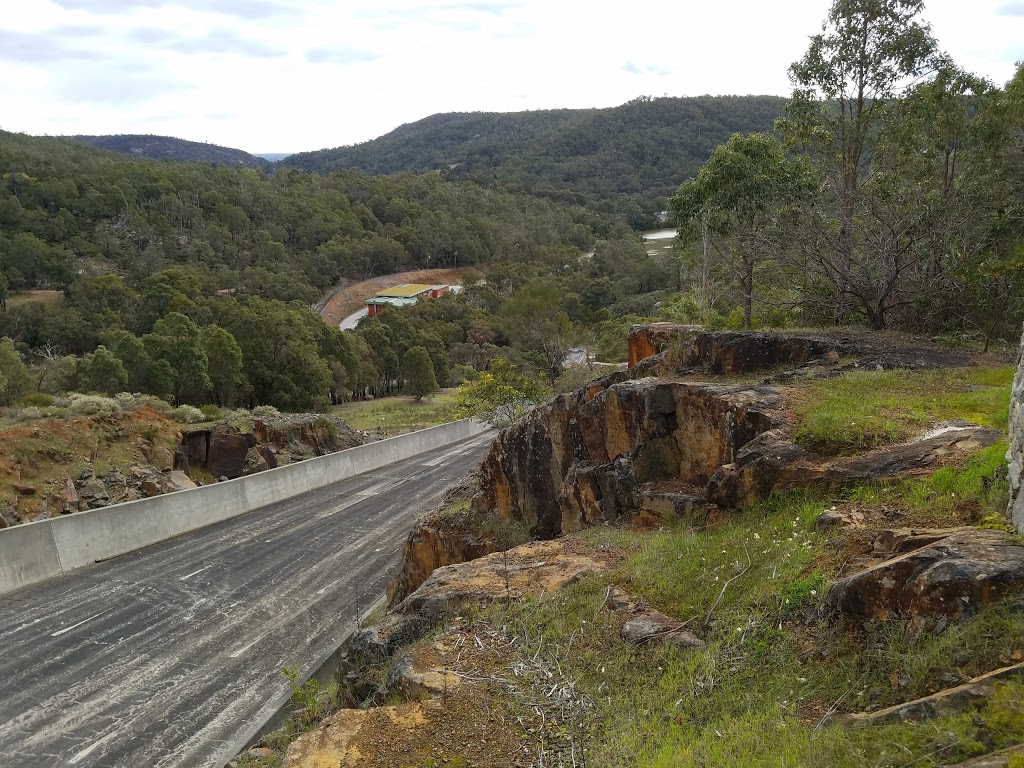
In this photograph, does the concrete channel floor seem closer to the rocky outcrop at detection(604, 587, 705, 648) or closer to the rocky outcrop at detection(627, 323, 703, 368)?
the rocky outcrop at detection(604, 587, 705, 648)

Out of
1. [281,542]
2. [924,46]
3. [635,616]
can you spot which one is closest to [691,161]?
[924,46]

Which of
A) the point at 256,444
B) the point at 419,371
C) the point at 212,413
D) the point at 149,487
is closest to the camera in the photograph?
the point at 149,487

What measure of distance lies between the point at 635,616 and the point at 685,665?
1.02 m

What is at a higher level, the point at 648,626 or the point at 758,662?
the point at 758,662

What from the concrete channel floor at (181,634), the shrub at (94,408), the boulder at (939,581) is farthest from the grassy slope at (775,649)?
the shrub at (94,408)

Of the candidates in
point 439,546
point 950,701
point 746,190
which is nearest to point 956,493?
point 950,701

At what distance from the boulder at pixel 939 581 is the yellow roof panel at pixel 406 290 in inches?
3358

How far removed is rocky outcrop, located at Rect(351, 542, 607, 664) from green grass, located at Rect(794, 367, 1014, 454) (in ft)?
11.5

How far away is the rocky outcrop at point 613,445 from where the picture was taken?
34.4 feet

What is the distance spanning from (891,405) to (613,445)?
4.48 m

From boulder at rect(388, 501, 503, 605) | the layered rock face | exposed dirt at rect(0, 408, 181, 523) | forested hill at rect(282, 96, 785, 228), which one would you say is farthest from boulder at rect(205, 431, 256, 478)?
forested hill at rect(282, 96, 785, 228)

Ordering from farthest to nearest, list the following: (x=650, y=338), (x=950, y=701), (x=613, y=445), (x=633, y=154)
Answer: (x=633, y=154) → (x=650, y=338) → (x=613, y=445) → (x=950, y=701)

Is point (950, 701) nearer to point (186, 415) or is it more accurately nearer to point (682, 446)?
point (682, 446)

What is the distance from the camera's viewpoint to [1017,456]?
5668 millimetres
